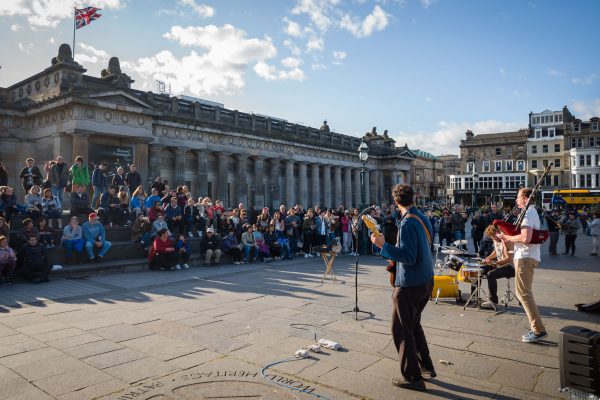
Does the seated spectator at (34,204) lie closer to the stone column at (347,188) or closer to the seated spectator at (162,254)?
the seated spectator at (162,254)

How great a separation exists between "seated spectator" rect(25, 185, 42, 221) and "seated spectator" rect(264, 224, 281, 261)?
767 centimetres

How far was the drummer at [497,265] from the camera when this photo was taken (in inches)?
285

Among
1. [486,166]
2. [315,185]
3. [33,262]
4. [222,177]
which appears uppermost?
[486,166]

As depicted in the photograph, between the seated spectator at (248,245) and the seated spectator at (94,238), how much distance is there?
4609mm

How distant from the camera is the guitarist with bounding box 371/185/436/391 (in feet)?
14.6

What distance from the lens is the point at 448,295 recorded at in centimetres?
869

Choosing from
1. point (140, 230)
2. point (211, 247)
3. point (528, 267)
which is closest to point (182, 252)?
point (211, 247)

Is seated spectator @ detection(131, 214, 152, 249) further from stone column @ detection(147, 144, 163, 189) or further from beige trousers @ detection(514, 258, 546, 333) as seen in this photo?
stone column @ detection(147, 144, 163, 189)

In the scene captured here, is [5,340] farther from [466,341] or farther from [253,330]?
[466,341]

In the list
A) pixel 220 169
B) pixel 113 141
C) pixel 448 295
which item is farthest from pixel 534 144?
pixel 448 295

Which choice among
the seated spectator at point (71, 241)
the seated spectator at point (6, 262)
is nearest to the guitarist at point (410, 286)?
the seated spectator at point (6, 262)

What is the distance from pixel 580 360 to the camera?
13.5 ft

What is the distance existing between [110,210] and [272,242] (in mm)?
6246

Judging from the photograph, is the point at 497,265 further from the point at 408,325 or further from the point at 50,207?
the point at 50,207
